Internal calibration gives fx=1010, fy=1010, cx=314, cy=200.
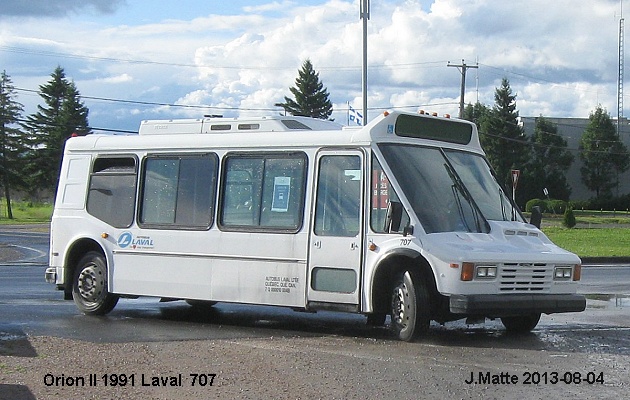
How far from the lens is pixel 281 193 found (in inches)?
492

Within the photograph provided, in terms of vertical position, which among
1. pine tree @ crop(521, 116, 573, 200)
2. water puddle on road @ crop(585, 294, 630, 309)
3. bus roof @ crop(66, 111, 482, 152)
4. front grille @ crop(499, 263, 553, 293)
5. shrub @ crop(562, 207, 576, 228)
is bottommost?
water puddle on road @ crop(585, 294, 630, 309)

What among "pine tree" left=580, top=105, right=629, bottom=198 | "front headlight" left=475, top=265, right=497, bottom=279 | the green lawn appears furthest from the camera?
"pine tree" left=580, top=105, right=629, bottom=198

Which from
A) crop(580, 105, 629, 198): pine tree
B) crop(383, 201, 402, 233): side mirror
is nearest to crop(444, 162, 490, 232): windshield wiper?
crop(383, 201, 402, 233): side mirror

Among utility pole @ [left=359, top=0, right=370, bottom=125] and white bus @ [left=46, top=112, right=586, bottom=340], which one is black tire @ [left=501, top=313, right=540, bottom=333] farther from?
utility pole @ [left=359, top=0, right=370, bottom=125]

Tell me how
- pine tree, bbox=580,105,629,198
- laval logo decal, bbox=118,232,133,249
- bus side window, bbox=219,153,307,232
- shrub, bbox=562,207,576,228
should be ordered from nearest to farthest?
bus side window, bbox=219,153,307,232
laval logo decal, bbox=118,232,133,249
shrub, bbox=562,207,576,228
pine tree, bbox=580,105,629,198

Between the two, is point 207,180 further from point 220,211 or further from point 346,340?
point 346,340

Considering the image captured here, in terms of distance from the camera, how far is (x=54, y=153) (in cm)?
8762

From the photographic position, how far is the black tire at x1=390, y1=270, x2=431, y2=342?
11000mm

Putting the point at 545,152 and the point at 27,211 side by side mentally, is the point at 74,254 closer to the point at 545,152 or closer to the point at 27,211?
the point at 545,152

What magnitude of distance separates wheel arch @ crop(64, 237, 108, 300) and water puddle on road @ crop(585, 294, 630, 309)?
749 cm

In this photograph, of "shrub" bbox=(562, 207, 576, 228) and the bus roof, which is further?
"shrub" bbox=(562, 207, 576, 228)

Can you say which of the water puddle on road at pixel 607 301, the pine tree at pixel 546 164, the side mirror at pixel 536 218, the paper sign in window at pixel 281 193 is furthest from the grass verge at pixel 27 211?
the side mirror at pixel 536 218

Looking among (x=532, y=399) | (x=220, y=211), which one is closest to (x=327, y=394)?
(x=532, y=399)

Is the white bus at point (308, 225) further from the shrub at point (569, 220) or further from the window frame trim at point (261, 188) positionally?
the shrub at point (569, 220)
